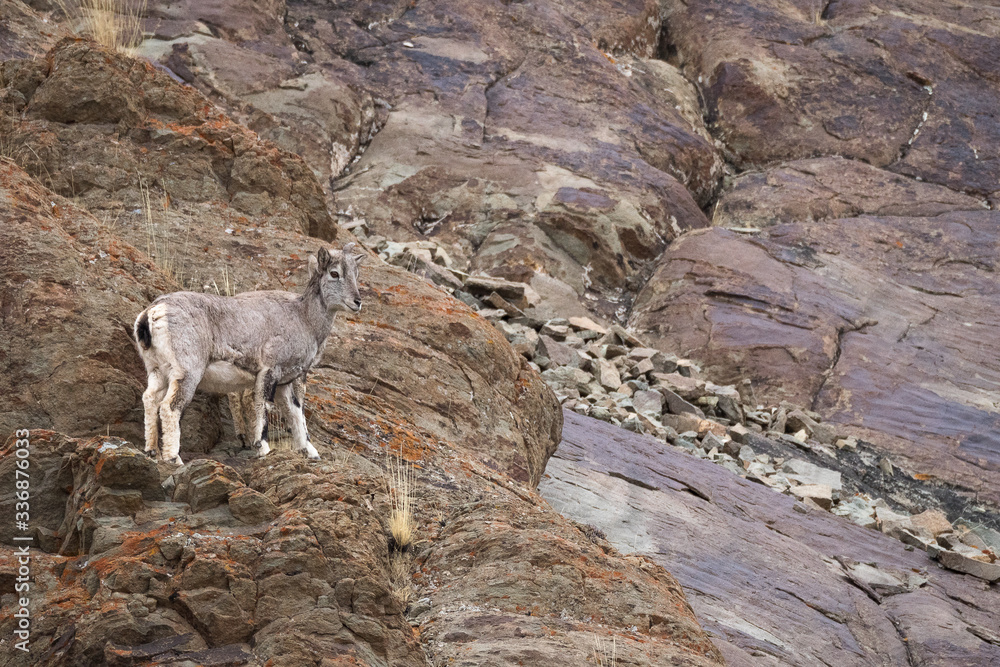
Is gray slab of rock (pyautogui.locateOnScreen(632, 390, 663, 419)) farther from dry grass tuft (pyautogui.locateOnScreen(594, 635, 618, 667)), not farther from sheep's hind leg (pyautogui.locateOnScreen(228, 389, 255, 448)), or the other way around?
dry grass tuft (pyautogui.locateOnScreen(594, 635, 618, 667))

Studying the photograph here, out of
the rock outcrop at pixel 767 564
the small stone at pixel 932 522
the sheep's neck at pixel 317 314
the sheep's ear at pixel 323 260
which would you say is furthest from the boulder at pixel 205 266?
the small stone at pixel 932 522

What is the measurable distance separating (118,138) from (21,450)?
472cm

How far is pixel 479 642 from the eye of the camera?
17.9 feet

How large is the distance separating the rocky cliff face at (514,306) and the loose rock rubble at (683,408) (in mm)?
78

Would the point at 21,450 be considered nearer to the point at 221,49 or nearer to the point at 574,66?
the point at 221,49

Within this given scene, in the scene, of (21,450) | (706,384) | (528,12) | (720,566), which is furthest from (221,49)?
(21,450)

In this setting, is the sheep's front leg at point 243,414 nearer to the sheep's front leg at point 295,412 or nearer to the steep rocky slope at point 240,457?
the steep rocky slope at point 240,457

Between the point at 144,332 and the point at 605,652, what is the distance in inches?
122

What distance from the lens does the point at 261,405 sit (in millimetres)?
6285

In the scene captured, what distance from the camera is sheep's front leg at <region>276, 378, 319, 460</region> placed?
6551 mm

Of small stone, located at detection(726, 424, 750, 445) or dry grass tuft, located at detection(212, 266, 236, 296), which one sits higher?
dry grass tuft, located at detection(212, 266, 236, 296)

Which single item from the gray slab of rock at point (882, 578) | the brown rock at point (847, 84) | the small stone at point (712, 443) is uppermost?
the brown rock at point (847, 84)

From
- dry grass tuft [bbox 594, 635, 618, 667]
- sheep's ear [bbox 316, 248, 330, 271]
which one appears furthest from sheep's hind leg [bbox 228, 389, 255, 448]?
dry grass tuft [bbox 594, 635, 618, 667]

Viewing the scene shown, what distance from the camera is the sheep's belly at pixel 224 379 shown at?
607 cm
